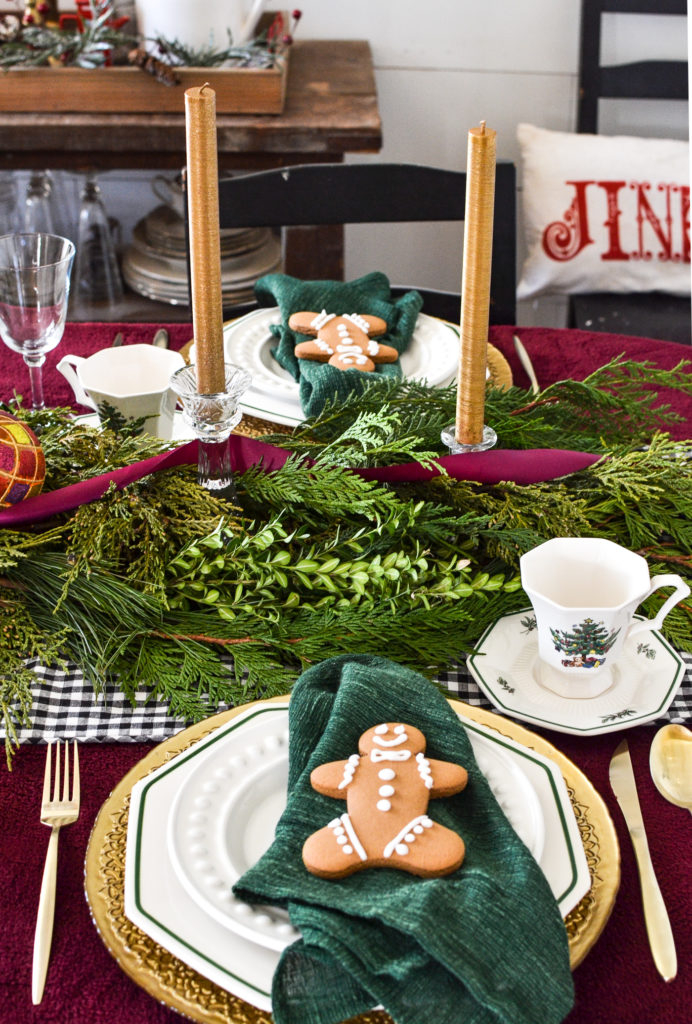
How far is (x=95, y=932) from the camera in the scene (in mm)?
517

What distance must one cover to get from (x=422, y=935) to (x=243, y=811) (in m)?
0.15

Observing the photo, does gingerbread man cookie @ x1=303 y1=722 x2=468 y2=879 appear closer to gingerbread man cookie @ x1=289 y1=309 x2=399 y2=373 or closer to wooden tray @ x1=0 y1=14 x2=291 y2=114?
gingerbread man cookie @ x1=289 y1=309 x2=399 y2=373

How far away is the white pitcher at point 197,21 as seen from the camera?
1740 millimetres

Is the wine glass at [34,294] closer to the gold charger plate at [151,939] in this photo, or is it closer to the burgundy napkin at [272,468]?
the burgundy napkin at [272,468]

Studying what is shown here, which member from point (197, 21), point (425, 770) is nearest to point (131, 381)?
point (425, 770)

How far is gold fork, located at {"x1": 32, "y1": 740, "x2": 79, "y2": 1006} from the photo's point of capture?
495 mm

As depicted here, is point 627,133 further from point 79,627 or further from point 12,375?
point 79,627

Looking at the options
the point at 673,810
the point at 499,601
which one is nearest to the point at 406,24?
the point at 499,601

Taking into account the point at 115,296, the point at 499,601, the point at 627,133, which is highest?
the point at 627,133

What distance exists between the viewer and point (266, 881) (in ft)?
1.56

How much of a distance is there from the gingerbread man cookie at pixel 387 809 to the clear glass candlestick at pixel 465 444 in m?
0.27

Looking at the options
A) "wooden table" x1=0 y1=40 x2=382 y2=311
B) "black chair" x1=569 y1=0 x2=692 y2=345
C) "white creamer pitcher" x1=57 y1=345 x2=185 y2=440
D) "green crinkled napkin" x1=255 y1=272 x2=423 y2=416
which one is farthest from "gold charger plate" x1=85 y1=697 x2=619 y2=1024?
"black chair" x1=569 y1=0 x2=692 y2=345

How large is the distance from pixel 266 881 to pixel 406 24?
208 centimetres

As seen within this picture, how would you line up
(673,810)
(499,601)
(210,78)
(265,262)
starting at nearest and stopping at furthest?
(673,810) < (499,601) < (210,78) < (265,262)
